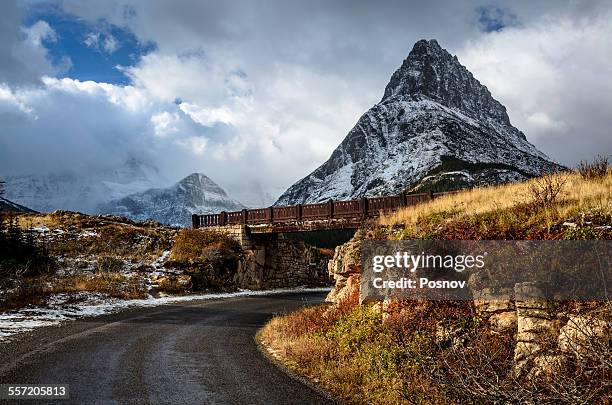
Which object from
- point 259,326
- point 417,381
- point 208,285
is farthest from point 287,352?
point 208,285

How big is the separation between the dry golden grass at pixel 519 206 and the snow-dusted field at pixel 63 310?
11.7 m

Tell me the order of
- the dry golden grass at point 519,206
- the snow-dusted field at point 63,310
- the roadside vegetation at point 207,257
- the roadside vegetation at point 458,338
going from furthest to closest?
the roadside vegetation at point 207,257 < the snow-dusted field at point 63,310 < the dry golden grass at point 519,206 < the roadside vegetation at point 458,338

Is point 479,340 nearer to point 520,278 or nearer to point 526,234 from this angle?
point 520,278

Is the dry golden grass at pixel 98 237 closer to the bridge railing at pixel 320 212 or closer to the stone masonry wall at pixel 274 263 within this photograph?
the bridge railing at pixel 320 212

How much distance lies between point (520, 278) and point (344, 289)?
6.99 m

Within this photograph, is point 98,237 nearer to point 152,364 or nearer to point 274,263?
point 274,263

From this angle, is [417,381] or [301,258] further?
[301,258]

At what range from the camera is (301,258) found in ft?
126

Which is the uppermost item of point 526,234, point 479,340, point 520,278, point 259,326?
point 526,234

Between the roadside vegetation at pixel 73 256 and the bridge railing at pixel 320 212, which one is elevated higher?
the bridge railing at pixel 320 212

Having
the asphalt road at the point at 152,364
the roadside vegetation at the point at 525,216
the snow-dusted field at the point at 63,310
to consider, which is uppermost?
the roadside vegetation at the point at 525,216
